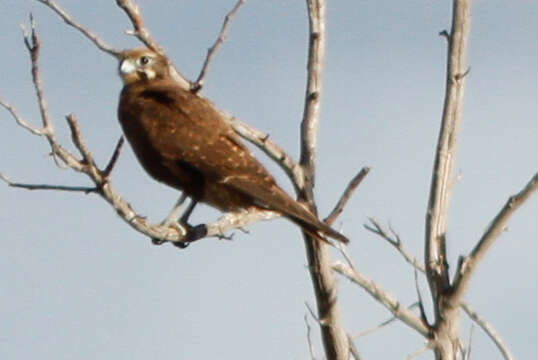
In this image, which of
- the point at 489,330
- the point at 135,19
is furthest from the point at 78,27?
the point at 489,330

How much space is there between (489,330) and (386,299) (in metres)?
0.54

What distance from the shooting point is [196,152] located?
6.62 meters

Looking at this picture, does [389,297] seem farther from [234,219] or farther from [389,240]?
[234,219]

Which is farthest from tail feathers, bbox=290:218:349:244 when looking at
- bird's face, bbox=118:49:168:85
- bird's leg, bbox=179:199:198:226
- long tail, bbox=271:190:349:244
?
bird's face, bbox=118:49:168:85

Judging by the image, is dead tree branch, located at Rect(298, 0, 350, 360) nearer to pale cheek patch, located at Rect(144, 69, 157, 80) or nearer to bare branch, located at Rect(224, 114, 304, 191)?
bare branch, located at Rect(224, 114, 304, 191)

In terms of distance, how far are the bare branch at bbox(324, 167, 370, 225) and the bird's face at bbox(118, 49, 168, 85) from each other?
200cm

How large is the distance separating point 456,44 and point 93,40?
6.29 feet

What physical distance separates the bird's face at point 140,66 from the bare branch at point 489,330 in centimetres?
272

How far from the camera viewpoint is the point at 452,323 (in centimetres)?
546

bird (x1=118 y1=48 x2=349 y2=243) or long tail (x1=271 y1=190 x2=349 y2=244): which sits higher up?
bird (x1=118 y1=48 x2=349 y2=243)

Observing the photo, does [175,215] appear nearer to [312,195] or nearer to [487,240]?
[312,195]

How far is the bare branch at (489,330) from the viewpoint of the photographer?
5.62 metres

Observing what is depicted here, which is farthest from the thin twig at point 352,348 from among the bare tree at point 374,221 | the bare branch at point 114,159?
the bare branch at point 114,159

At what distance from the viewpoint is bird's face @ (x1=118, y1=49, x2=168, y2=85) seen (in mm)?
7543
